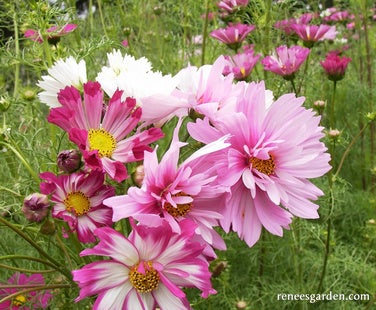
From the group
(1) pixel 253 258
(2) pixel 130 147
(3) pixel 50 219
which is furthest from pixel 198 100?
(1) pixel 253 258

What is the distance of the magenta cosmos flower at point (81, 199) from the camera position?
47 cm

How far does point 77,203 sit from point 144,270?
0.12 m

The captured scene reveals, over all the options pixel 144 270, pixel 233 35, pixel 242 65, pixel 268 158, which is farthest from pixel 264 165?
pixel 233 35

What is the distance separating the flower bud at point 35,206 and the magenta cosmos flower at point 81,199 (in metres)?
0.01

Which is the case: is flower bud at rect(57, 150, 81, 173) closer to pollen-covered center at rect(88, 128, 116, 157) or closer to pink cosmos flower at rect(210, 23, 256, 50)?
pollen-covered center at rect(88, 128, 116, 157)

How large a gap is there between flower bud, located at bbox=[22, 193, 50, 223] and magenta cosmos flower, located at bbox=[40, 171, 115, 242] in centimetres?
1

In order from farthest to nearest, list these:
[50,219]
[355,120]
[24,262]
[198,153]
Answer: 1. [355,120]
2. [24,262]
3. [50,219]
4. [198,153]

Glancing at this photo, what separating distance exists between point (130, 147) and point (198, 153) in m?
0.07

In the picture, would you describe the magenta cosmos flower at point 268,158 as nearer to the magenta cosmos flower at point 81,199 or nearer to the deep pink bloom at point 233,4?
the magenta cosmos flower at point 81,199

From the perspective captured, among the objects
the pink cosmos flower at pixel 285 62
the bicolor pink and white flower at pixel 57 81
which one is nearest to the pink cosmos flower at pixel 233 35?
the pink cosmos flower at pixel 285 62

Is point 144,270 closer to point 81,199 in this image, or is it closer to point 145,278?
point 145,278

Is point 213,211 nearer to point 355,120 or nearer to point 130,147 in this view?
point 130,147

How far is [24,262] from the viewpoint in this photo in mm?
1059

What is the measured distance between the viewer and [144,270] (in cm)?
42
